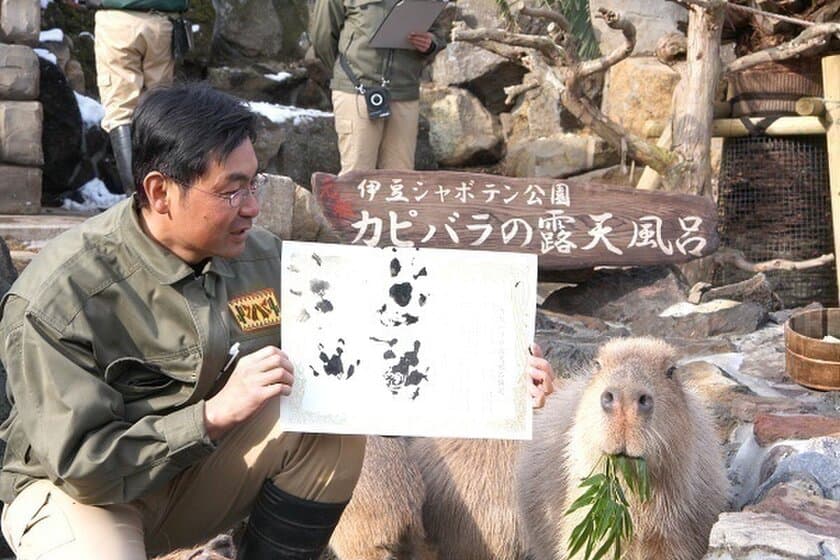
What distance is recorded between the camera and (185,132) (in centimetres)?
275

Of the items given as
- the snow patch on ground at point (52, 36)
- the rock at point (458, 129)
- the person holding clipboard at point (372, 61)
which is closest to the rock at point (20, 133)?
the snow patch on ground at point (52, 36)

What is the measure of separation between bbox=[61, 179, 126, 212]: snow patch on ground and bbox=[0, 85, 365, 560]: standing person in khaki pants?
587 cm

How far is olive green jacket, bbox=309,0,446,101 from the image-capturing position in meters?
6.77

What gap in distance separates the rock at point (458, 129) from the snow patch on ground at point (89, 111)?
2.88 meters

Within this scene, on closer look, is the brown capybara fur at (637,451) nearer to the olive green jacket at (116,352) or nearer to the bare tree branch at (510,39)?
the olive green jacket at (116,352)

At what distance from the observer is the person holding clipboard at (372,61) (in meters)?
6.74

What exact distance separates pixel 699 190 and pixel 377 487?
15.0ft

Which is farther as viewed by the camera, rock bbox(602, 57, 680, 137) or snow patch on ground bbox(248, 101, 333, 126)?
rock bbox(602, 57, 680, 137)

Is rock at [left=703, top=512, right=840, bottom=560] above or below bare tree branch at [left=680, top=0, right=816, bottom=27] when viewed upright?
below

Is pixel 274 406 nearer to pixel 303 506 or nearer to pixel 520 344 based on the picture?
pixel 303 506

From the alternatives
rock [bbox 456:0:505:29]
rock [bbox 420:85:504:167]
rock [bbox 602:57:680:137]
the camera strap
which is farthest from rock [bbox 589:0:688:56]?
the camera strap

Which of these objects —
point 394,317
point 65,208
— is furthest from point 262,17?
point 394,317

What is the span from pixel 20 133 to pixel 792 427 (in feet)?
17.8

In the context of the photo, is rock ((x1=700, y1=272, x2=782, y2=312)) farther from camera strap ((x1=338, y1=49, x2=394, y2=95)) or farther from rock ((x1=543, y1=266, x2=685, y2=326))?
camera strap ((x1=338, y1=49, x2=394, y2=95))
